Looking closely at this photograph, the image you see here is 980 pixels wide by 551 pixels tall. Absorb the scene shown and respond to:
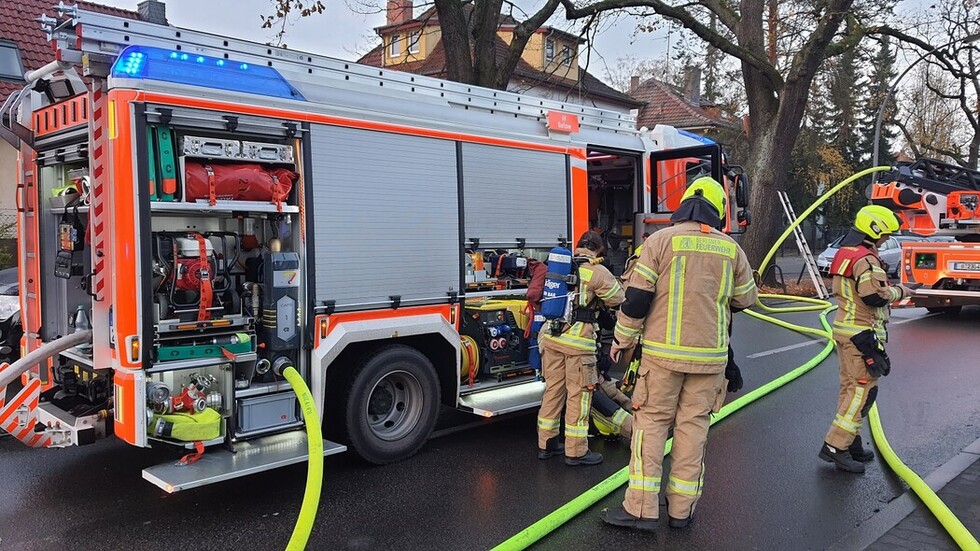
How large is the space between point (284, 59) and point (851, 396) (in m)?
4.57

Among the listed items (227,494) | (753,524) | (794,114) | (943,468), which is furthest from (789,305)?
(227,494)

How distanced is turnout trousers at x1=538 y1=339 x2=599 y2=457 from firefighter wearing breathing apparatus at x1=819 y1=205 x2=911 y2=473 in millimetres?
1757

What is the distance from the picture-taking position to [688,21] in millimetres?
14930

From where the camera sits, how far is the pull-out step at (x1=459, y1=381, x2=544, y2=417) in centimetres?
573

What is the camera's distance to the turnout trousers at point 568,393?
5.29 m

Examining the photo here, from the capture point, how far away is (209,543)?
4125mm

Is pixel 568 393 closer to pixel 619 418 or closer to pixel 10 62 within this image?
pixel 619 418

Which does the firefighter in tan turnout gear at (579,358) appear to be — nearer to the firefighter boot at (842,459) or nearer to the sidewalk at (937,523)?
the firefighter boot at (842,459)

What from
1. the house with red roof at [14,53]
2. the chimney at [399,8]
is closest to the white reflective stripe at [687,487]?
the chimney at [399,8]

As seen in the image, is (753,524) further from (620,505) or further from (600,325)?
(600,325)

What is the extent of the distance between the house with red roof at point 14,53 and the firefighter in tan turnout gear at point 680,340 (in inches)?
552

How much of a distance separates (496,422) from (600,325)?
5.32ft

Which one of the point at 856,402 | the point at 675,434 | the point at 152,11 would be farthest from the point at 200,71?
the point at 856,402

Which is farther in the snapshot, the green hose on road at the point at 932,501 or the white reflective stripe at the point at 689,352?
the white reflective stripe at the point at 689,352
